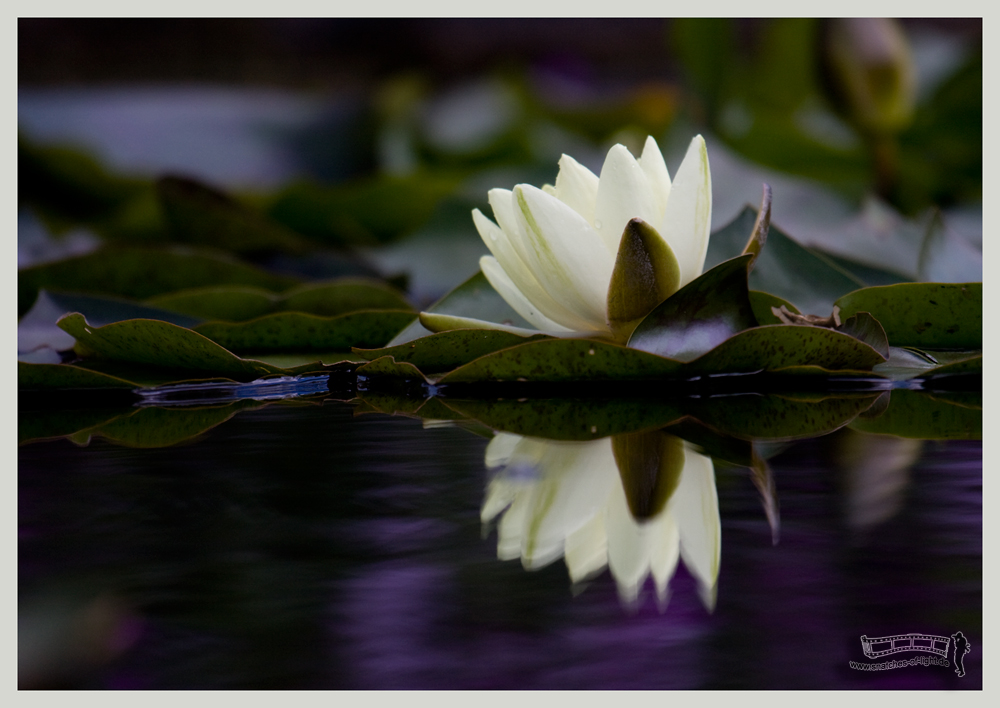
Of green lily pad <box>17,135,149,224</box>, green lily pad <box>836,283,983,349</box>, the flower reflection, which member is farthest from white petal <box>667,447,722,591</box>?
green lily pad <box>17,135,149,224</box>

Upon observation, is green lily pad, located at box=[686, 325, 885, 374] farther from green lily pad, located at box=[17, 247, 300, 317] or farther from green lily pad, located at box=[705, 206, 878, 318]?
green lily pad, located at box=[17, 247, 300, 317]

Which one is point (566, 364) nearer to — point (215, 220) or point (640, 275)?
point (640, 275)

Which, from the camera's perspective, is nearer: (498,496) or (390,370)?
(498,496)

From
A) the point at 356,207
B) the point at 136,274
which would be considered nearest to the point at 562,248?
the point at 136,274

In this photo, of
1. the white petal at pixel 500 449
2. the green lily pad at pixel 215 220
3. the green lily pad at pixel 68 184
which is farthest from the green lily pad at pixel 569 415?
the green lily pad at pixel 68 184

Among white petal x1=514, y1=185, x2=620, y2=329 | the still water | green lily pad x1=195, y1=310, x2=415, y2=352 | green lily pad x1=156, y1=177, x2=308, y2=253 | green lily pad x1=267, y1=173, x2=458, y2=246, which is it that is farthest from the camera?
green lily pad x1=267, y1=173, x2=458, y2=246
